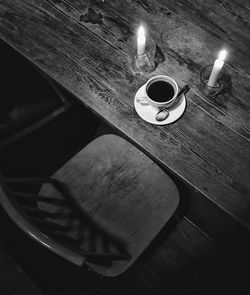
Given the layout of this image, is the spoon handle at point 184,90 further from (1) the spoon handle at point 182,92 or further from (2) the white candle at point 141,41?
(2) the white candle at point 141,41

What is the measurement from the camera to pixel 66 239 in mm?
1269

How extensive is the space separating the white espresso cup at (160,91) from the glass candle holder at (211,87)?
16cm

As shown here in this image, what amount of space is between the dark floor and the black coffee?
81 centimetres

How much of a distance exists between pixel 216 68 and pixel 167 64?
10.4 inches

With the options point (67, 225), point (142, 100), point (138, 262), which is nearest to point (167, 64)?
point (142, 100)

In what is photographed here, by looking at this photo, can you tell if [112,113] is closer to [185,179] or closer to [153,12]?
[185,179]

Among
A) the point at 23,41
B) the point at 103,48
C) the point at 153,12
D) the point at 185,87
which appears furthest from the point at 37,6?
the point at 185,87

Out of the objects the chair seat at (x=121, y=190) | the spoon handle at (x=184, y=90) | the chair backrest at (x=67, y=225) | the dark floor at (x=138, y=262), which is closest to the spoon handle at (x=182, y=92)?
the spoon handle at (x=184, y=90)

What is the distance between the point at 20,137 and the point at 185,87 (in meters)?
0.93

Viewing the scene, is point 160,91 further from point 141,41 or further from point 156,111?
point 141,41

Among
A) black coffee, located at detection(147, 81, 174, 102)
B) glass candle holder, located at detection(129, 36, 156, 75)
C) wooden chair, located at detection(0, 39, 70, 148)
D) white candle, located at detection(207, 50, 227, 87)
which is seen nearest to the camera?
white candle, located at detection(207, 50, 227, 87)

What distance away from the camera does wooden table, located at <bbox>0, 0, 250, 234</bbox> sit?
1.22 m

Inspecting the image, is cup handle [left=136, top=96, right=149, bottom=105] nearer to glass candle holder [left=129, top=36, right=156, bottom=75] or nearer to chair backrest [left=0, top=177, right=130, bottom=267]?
glass candle holder [left=129, top=36, right=156, bottom=75]

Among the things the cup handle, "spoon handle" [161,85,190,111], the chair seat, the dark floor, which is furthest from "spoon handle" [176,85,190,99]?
the dark floor
